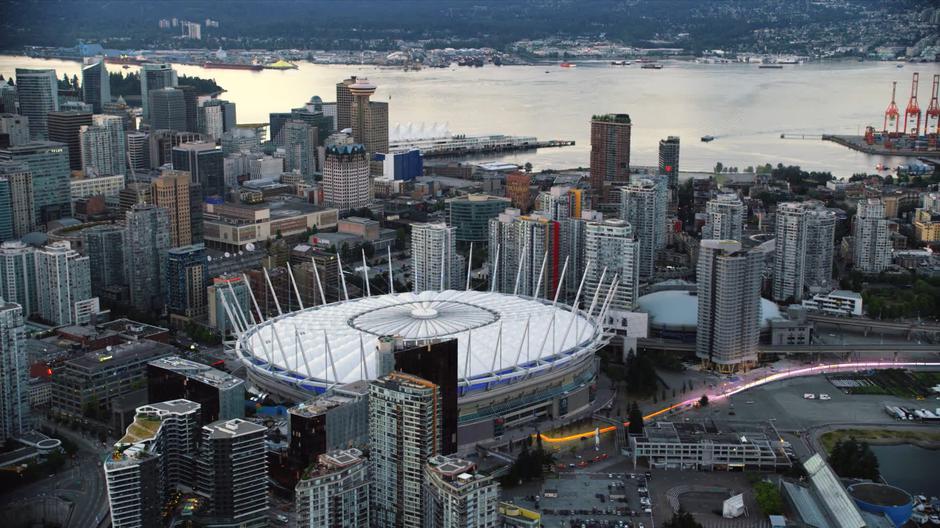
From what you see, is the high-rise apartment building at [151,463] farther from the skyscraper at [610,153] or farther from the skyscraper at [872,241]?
the skyscraper at [610,153]

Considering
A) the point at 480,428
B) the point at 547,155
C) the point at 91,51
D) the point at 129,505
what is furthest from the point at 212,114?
the point at 129,505

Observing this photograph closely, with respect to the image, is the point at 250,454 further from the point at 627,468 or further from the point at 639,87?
the point at 639,87

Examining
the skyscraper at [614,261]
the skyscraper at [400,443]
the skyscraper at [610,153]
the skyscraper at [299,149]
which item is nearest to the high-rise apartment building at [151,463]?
the skyscraper at [400,443]

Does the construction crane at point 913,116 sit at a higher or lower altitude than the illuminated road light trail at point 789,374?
higher

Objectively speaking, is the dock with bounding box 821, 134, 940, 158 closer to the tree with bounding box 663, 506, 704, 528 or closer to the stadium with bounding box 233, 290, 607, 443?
the stadium with bounding box 233, 290, 607, 443

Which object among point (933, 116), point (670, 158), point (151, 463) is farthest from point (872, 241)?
point (933, 116)

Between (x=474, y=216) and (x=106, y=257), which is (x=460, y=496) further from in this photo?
(x=474, y=216)
